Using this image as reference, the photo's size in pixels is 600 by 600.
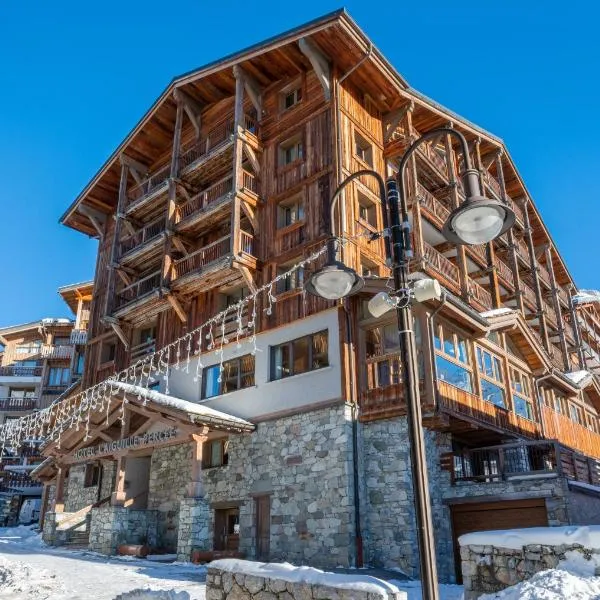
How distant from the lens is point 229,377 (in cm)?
2108

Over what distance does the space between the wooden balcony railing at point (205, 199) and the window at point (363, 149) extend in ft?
16.9

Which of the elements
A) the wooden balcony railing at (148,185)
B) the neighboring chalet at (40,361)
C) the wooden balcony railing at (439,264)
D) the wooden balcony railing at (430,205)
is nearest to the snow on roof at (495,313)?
the wooden balcony railing at (439,264)

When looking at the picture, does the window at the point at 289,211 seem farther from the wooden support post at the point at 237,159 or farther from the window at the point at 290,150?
the window at the point at 290,150

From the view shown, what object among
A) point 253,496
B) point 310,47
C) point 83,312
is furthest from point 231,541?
point 83,312

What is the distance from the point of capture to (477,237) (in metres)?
6.00

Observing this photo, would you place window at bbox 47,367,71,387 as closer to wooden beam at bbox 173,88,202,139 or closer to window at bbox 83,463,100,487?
window at bbox 83,463,100,487

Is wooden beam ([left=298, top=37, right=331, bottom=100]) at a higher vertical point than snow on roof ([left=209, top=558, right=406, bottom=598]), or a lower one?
higher

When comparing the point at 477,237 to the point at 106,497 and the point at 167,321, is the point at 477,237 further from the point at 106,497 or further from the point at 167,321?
the point at 106,497

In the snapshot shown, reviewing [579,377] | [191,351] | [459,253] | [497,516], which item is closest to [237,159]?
[191,351]

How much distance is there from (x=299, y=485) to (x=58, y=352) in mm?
37021

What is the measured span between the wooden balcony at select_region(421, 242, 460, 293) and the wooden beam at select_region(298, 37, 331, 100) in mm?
7027

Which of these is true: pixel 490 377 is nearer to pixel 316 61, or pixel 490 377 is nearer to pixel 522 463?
pixel 522 463

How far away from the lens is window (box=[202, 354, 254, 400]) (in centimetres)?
2042

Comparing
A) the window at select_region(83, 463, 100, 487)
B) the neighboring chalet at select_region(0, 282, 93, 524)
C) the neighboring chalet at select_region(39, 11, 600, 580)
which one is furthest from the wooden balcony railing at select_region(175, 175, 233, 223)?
the neighboring chalet at select_region(0, 282, 93, 524)
